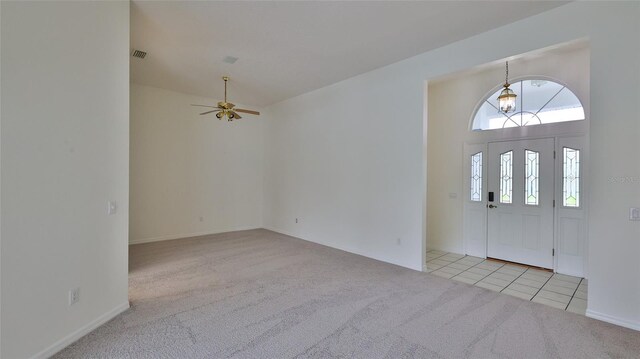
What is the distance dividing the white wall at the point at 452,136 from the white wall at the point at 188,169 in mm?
4409

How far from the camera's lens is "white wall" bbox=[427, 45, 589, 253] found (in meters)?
4.83

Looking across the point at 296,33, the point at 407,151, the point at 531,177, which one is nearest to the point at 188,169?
the point at 296,33

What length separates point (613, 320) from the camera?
2.78 meters

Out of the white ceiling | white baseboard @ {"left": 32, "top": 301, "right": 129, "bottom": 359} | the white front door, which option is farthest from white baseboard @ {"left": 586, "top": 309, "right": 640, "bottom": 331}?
white baseboard @ {"left": 32, "top": 301, "right": 129, "bottom": 359}

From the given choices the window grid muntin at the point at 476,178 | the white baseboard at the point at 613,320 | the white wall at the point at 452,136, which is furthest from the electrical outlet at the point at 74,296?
the window grid muntin at the point at 476,178

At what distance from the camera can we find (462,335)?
8.45ft

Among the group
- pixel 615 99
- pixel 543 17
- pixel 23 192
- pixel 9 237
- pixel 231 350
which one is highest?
pixel 543 17

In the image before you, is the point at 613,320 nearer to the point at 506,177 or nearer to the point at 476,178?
the point at 506,177

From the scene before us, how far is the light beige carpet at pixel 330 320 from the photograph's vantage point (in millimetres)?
2348

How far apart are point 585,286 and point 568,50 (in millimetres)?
3184

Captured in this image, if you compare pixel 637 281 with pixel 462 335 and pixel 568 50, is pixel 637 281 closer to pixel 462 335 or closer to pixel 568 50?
pixel 462 335

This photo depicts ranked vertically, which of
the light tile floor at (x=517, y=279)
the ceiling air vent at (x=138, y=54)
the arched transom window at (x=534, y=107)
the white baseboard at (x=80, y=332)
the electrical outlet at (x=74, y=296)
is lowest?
the light tile floor at (x=517, y=279)

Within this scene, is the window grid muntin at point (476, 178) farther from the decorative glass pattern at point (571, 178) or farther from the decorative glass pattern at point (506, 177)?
the decorative glass pattern at point (571, 178)

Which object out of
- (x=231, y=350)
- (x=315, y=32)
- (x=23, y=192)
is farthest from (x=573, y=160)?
(x=23, y=192)
